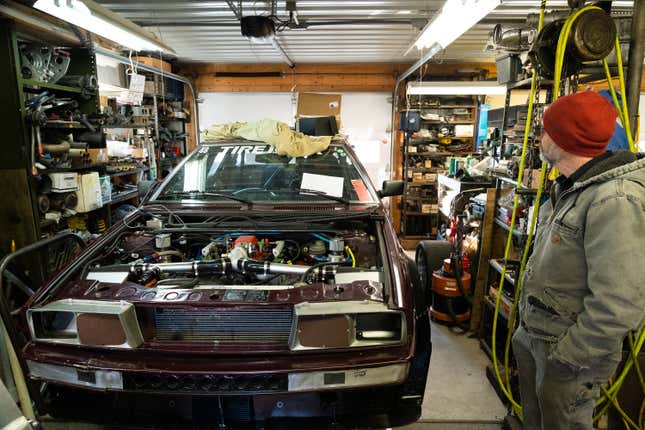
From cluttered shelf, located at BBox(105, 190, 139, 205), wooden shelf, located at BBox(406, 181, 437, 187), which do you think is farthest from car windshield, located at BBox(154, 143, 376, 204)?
wooden shelf, located at BBox(406, 181, 437, 187)

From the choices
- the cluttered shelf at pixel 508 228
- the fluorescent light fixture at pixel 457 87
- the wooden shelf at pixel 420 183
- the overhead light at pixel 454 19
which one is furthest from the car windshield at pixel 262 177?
the wooden shelf at pixel 420 183

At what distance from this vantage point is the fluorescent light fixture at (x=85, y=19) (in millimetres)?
2750

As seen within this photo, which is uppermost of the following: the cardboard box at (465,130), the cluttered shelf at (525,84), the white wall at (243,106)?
the white wall at (243,106)

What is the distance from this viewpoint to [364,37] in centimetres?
531

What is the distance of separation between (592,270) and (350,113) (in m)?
6.43

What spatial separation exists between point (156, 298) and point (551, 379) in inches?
65.7

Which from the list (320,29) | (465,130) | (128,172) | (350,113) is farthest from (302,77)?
(128,172)

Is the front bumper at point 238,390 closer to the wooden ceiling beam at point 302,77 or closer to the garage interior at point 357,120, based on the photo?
the garage interior at point 357,120

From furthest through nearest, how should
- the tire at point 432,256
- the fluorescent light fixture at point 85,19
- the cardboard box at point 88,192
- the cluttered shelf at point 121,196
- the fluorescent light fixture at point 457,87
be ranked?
the fluorescent light fixture at point 457,87 → the cluttered shelf at point 121,196 → the cardboard box at point 88,192 → the tire at point 432,256 → the fluorescent light fixture at point 85,19

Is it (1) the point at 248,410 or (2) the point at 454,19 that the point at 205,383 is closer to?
(1) the point at 248,410

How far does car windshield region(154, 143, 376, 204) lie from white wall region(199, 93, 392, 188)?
452 cm

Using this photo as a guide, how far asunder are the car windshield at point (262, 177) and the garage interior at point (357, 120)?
82 mm

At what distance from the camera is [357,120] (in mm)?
7480

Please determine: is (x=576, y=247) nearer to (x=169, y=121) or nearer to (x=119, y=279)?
(x=119, y=279)
